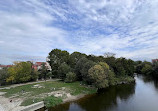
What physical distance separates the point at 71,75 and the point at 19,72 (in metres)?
15.4

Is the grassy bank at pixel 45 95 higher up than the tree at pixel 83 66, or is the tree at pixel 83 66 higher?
the tree at pixel 83 66

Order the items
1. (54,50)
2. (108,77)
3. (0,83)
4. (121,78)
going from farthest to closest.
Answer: (54,50) < (121,78) < (0,83) < (108,77)

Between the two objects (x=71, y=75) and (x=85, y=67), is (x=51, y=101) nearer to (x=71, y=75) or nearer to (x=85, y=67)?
(x=71, y=75)

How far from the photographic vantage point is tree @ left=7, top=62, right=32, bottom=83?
26.4 metres

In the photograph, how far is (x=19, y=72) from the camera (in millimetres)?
26844

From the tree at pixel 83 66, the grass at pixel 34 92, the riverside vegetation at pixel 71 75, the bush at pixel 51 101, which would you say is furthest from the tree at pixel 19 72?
the bush at pixel 51 101

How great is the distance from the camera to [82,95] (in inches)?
770

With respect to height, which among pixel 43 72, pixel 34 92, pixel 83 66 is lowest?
pixel 34 92

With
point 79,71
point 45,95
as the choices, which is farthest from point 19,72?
point 79,71

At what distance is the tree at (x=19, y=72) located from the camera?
26.4 m

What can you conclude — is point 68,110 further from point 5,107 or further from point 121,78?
point 121,78

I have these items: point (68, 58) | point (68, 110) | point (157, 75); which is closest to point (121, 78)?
point (157, 75)

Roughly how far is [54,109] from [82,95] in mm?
7168

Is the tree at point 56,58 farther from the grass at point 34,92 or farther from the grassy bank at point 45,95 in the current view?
Result: the grassy bank at point 45,95
